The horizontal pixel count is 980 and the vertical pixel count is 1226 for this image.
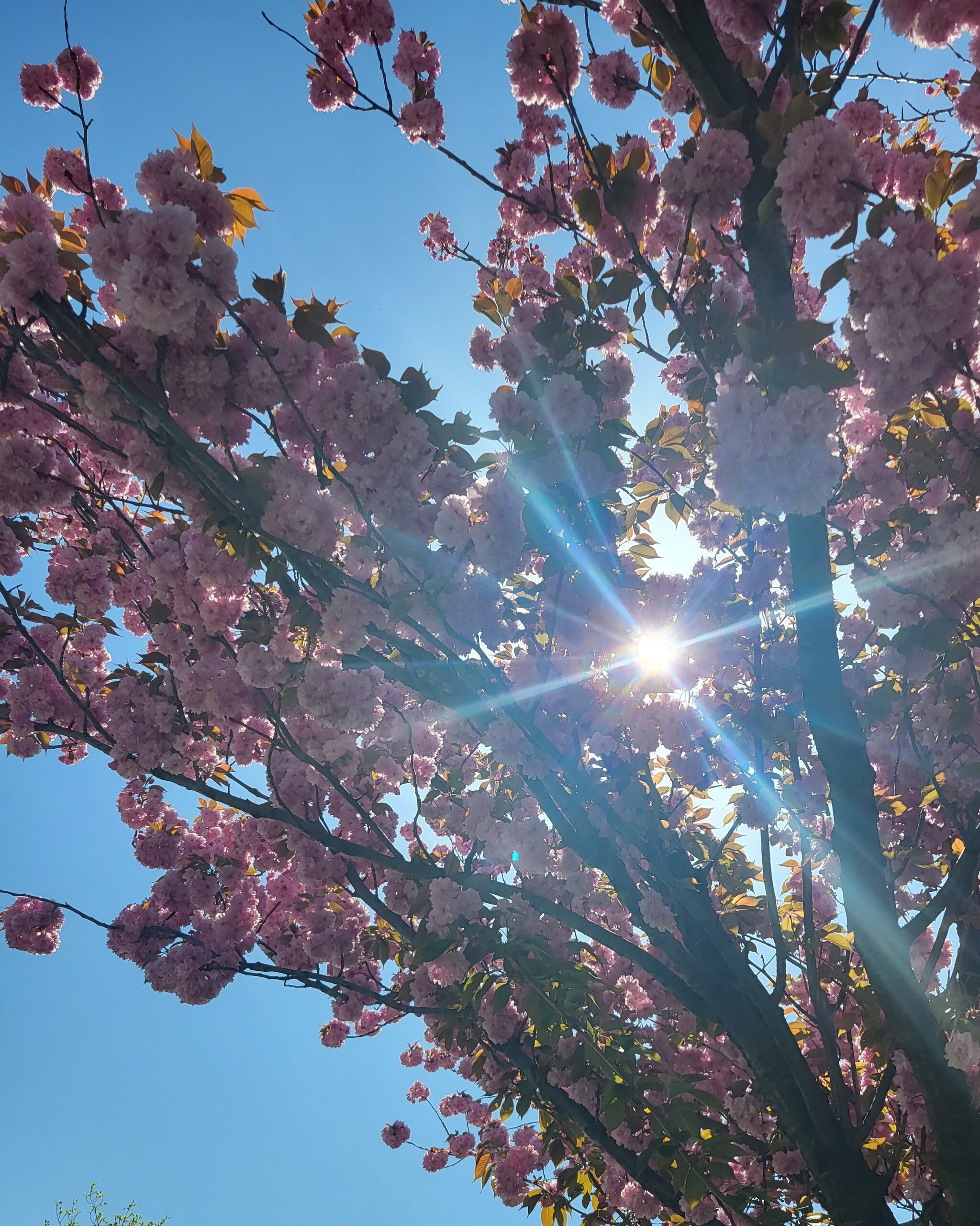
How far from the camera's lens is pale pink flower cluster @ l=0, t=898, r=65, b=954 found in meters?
5.46

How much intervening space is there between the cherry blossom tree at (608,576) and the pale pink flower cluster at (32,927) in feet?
5.37

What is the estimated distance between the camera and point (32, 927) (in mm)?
5504

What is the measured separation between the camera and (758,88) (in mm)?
2650

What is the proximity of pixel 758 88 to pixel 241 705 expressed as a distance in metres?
3.76

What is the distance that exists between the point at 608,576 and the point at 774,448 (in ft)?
3.77

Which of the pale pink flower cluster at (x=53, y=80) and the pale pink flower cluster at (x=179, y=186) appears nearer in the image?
the pale pink flower cluster at (x=179, y=186)

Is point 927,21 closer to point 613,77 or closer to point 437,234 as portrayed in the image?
point 613,77

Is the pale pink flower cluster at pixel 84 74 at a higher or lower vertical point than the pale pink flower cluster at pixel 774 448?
higher

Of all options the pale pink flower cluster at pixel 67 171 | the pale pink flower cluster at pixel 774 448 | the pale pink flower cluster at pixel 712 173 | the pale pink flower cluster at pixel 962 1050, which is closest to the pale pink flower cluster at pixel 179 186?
the pale pink flower cluster at pixel 67 171

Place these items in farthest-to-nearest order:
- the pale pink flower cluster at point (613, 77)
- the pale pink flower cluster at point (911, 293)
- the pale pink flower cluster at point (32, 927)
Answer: the pale pink flower cluster at point (32, 927), the pale pink flower cluster at point (613, 77), the pale pink flower cluster at point (911, 293)

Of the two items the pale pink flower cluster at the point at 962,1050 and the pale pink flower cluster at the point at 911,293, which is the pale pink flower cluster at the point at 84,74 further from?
the pale pink flower cluster at the point at 962,1050

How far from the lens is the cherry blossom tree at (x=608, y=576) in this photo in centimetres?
224

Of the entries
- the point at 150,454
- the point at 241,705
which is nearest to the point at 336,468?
the point at 150,454

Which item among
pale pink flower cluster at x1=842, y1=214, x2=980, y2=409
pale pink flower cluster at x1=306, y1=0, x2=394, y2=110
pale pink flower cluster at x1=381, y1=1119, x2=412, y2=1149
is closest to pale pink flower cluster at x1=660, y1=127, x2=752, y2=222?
pale pink flower cluster at x1=842, y1=214, x2=980, y2=409
